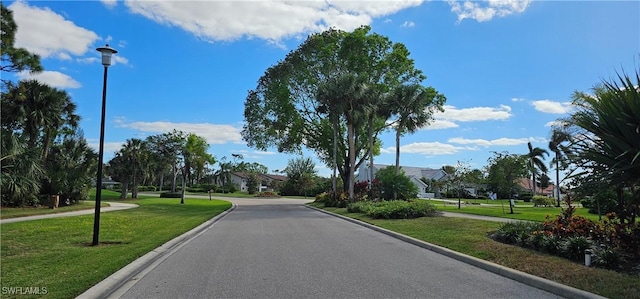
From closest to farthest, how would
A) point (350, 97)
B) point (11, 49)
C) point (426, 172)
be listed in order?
point (11, 49)
point (350, 97)
point (426, 172)

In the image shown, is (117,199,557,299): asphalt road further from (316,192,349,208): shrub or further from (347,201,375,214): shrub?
(316,192,349,208): shrub

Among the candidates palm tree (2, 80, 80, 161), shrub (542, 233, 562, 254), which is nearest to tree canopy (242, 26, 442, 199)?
palm tree (2, 80, 80, 161)

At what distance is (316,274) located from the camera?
762 cm

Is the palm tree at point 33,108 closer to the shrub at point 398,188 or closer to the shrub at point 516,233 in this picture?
the shrub at point 398,188

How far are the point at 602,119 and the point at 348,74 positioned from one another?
25.7 meters

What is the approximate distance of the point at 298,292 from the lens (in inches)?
249

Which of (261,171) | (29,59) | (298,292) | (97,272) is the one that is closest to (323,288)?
(298,292)

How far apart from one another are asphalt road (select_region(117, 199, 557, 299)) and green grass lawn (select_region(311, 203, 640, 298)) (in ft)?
1.86

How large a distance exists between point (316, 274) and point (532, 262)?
404cm

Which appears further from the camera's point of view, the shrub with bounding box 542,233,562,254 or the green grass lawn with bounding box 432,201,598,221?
the green grass lawn with bounding box 432,201,598,221

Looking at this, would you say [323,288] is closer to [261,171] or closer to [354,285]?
[354,285]

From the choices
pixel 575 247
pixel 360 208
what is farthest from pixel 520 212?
pixel 575 247

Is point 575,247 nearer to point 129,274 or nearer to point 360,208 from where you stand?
point 129,274

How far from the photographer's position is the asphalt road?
6312mm
